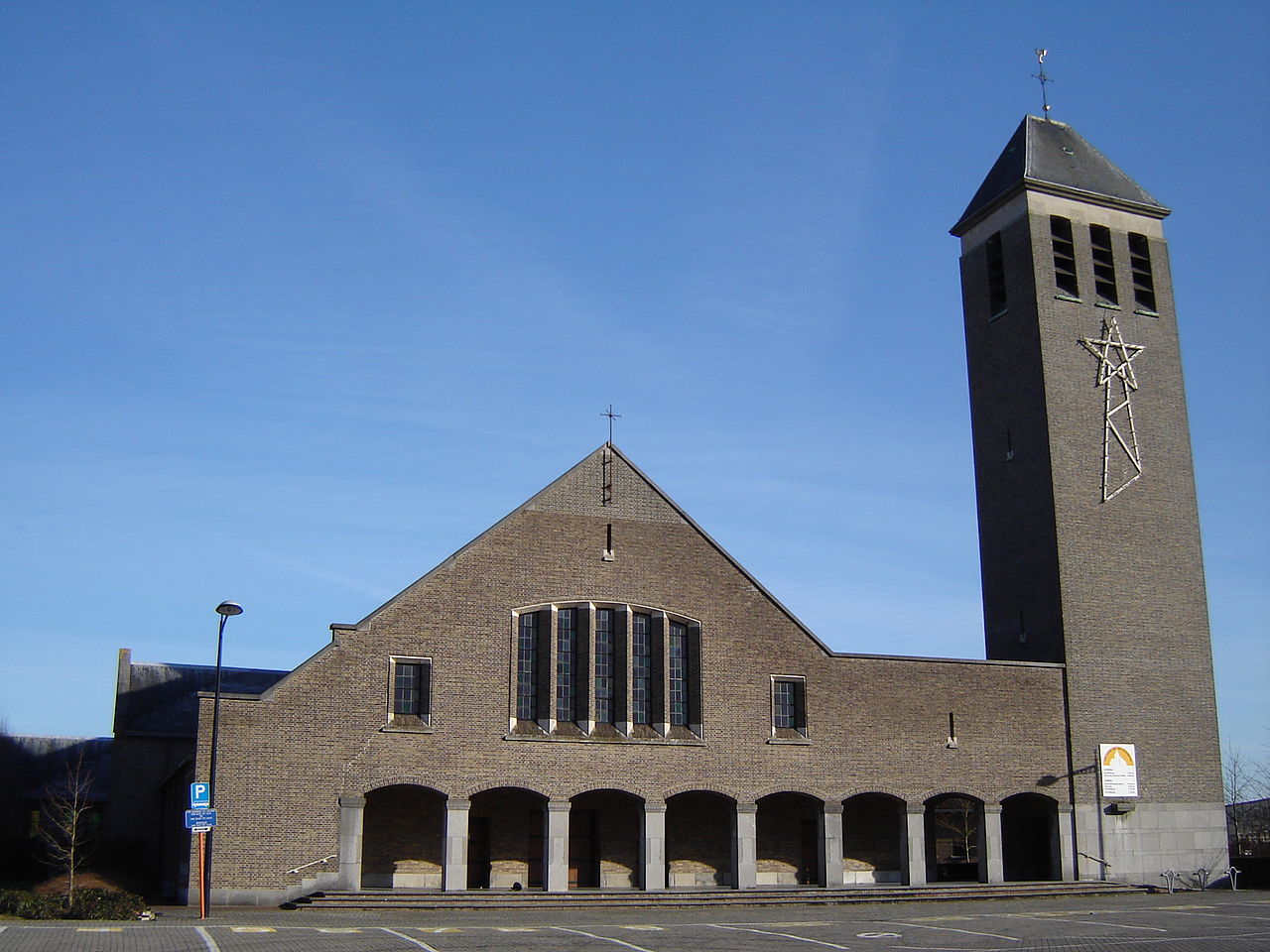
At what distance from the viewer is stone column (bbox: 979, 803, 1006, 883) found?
35.3 m

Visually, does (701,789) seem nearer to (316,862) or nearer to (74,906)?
(316,862)

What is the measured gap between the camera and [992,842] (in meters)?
35.7

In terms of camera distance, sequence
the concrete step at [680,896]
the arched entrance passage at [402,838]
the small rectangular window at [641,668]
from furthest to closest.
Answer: the small rectangular window at [641,668] < the arched entrance passage at [402,838] < the concrete step at [680,896]

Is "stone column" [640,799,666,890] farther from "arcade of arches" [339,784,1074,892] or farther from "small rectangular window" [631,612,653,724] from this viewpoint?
"small rectangular window" [631,612,653,724]

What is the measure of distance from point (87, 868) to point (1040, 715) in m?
29.4

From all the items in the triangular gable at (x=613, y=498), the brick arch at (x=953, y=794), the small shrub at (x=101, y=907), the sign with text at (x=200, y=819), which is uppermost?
the triangular gable at (x=613, y=498)

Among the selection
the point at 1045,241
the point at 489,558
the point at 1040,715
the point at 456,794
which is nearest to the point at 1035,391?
the point at 1045,241

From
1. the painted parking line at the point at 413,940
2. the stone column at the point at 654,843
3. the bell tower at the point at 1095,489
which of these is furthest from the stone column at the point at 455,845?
the bell tower at the point at 1095,489

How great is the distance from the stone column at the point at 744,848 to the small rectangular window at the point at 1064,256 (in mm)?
19223

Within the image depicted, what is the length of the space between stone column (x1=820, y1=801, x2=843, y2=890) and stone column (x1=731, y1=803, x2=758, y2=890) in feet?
6.31

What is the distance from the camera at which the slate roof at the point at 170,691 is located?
146 ft

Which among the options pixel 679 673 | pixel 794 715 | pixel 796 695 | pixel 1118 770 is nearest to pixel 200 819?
pixel 679 673

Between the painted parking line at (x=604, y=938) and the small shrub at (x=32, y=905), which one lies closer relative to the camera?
the painted parking line at (x=604, y=938)

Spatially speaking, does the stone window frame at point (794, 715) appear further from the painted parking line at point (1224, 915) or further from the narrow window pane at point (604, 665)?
the painted parking line at point (1224, 915)
